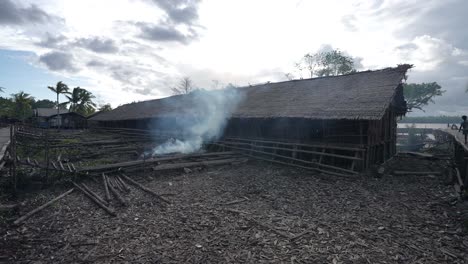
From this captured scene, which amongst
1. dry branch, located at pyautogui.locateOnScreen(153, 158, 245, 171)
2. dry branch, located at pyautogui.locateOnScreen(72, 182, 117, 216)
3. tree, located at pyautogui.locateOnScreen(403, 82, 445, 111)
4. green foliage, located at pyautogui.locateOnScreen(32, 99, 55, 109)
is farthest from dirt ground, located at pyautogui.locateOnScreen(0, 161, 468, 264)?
green foliage, located at pyautogui.locateOnScreen(32, 99, 55, 109)

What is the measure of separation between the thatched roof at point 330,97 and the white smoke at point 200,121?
1.57m

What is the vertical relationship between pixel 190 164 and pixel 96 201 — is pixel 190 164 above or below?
above

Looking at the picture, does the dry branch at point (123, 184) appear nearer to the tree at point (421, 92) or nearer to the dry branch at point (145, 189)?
the dry branch at point (145, 189)

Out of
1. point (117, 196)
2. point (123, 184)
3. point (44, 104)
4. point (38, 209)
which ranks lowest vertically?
point (38, 209)

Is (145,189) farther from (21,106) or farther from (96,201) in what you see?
(21,106)

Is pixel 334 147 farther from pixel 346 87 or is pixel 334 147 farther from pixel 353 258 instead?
pixel 353 258

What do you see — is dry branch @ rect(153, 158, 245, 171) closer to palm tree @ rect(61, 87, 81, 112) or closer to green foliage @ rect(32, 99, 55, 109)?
palm tree @ rect(61, 87, 81, 112)

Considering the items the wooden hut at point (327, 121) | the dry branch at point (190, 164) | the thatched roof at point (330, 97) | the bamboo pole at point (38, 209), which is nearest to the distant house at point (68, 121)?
the thatched roof at point (330, 97)

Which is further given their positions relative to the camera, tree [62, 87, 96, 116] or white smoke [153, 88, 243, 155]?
tree [62, 87, 96, 116]

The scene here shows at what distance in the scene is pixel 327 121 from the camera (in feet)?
39.3

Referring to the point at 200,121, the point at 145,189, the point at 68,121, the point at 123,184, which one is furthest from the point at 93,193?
the point at 68,121

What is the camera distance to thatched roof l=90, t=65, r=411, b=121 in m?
10.6

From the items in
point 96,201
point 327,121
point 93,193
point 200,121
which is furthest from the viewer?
point 200,121

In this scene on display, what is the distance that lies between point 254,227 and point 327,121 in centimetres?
777
